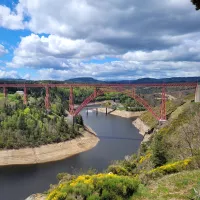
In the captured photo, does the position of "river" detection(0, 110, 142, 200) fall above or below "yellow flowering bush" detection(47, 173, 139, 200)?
below

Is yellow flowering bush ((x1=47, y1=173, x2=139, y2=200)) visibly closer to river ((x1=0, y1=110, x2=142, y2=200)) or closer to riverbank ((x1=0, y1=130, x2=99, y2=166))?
river ((x1=0, y1=110, x2=142, y2=200))

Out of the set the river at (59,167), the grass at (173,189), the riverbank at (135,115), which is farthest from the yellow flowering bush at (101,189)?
the riverbank at (135,115)

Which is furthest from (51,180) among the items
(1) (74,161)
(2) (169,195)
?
(2) (169,195)

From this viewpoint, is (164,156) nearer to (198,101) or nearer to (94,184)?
(94,184)

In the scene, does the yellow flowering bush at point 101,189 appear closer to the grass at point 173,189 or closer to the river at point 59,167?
the grass at point 173,189

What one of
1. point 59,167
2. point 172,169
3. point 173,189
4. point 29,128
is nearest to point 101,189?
point 173,189

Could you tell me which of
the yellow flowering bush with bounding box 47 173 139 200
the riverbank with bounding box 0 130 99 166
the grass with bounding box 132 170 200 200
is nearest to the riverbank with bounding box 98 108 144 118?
the riverbank with bounding box 0 130 99 166
